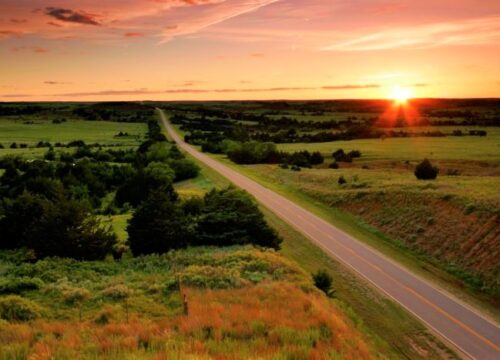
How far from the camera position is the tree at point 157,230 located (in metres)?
28.1

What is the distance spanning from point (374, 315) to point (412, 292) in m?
3.98

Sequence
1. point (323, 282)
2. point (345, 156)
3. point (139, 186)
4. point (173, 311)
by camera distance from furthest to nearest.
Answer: point (345, 156) < point (139, 186) < point (323, 282) < point (173, 311)

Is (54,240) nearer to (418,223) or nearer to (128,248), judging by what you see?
(128,248)

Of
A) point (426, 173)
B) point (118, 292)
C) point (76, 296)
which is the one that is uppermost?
point (426, 173)

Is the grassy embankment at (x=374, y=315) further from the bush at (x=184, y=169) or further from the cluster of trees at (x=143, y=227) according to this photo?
the bush at (x=184, y=169)

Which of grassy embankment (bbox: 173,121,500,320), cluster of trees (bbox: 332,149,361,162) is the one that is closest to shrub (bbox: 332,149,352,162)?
cluster of trees (bbox: 332,149,361,162)

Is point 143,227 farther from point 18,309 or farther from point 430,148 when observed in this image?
point 430,148

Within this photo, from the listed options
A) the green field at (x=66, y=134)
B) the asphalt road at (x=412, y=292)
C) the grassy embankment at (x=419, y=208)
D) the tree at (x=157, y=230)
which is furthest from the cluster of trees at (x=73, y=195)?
the green field at (x=66, y=134)

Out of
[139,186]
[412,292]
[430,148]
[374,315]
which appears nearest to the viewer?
[374,315]

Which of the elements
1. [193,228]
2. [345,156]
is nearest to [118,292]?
[193,228]

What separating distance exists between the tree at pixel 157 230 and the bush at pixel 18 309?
1129 cm

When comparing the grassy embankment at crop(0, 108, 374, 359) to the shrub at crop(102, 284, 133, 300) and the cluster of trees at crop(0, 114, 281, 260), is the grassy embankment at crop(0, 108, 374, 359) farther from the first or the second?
the cluster of trees at crop(0, 114, 281, 260)

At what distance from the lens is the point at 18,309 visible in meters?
16.1

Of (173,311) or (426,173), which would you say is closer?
(173,311)
